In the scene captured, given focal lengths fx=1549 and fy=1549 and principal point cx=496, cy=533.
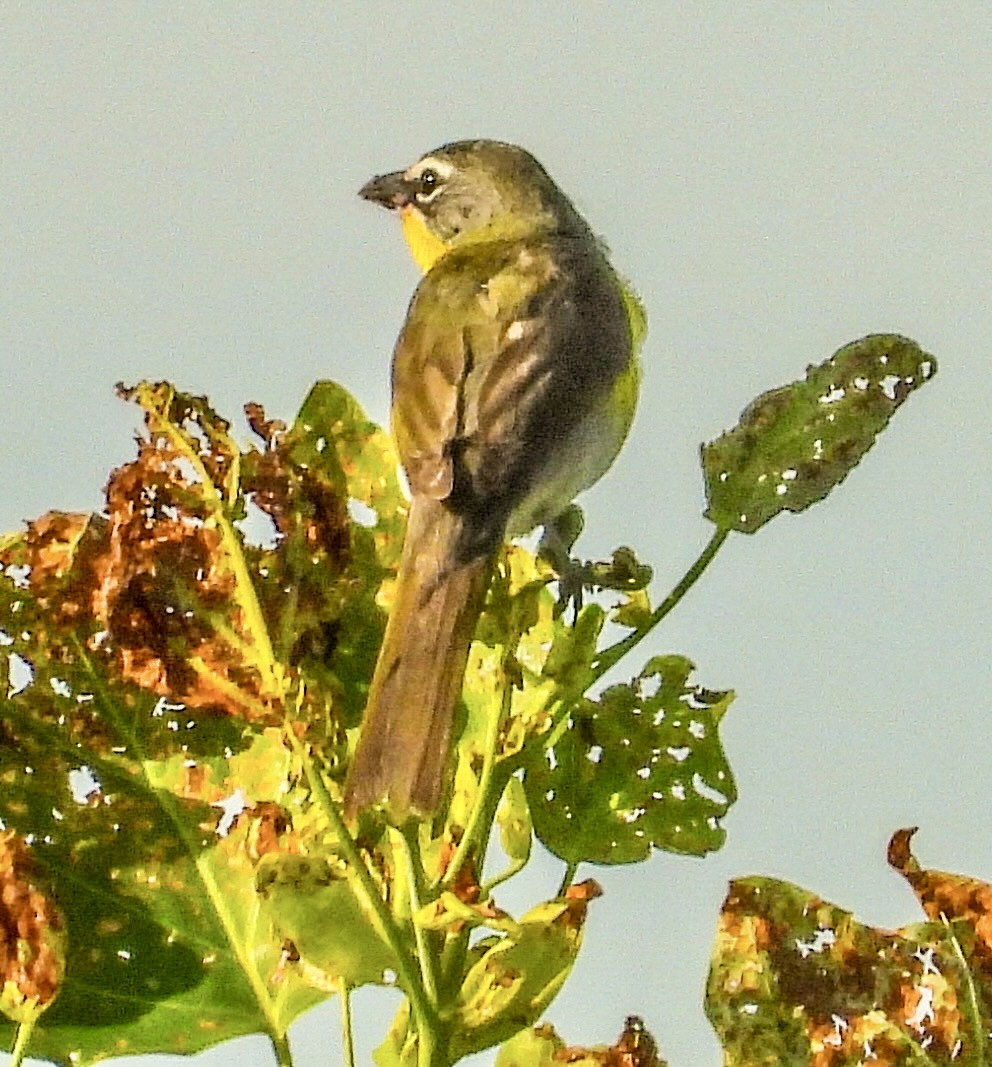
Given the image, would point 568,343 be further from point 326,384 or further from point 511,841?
point 511,841

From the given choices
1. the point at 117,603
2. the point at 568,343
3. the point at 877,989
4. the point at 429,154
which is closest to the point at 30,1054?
the point at 117,603

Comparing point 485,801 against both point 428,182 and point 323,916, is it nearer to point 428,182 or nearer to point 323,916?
point 323,916

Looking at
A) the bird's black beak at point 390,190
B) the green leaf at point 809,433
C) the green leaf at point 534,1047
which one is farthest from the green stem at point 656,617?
the bird's black beak at point 390,190

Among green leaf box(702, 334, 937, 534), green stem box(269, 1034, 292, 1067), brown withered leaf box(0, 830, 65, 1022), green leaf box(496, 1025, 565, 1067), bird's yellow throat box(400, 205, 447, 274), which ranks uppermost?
bird's yellow throat box(400, 205, 447, 274)

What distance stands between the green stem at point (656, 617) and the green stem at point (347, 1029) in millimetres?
132

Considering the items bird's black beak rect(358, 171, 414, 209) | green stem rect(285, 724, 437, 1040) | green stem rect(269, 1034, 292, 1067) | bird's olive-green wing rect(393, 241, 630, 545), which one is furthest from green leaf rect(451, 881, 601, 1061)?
bird's black beak rect(358, 171, 414, 209)

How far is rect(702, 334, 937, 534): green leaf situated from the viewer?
0.57 m

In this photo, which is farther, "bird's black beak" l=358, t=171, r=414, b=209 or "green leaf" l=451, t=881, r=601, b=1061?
"bird's black beak" l=358, t=171, r=414, b=209

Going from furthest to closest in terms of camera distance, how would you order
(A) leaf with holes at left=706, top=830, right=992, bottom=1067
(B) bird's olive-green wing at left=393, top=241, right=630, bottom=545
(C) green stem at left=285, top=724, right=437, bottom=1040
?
(B) bird's olive-green wing at left=393, top=241, right=630, bottom=545 < (A) leaf with holes at left=706, top=830, right=992, bottom=1067 < (C) green stem at left=285, top=724, right=437, bottom=1040

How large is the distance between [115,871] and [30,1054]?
7cm

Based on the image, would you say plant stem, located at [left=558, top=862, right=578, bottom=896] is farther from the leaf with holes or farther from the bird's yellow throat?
the bird's yellow throat

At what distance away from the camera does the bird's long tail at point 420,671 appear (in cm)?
45

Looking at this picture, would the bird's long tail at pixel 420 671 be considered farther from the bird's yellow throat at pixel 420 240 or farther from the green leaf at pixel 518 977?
the bird's yellow throat at pixel 420 240

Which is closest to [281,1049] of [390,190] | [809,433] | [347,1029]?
[347,1029]
